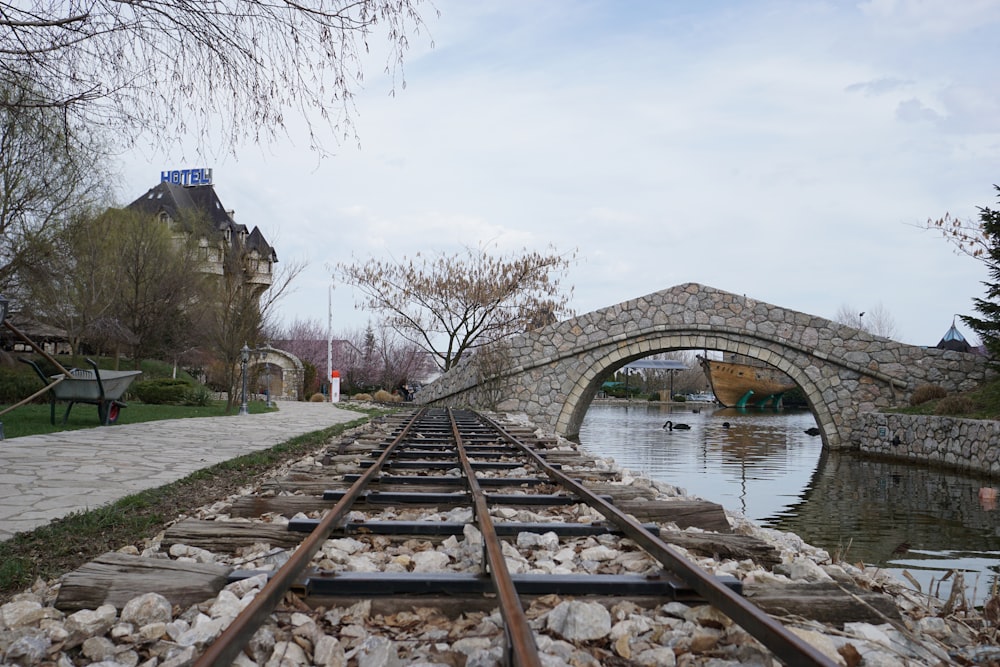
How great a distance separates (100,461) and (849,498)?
8.63 m

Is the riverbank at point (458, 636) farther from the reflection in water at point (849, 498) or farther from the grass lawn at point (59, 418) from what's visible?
the grass lawn at point (59, 418)

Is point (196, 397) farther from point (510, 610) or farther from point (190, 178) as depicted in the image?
point (190, 178)

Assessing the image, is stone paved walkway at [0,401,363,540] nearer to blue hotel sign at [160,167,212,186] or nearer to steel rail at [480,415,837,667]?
steel rail at [480,415,837,667]

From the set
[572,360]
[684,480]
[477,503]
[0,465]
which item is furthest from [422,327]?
[477,503]

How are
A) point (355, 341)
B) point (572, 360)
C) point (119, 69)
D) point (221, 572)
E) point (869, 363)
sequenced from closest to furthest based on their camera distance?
point (221, 572)
point (119, 69)
point (869, 363)
point (572, 360)
point (355, 341)

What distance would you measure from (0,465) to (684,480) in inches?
330

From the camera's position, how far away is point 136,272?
19750 millimetres

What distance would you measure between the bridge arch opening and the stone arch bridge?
3 centimetres

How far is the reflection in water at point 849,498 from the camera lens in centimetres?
609

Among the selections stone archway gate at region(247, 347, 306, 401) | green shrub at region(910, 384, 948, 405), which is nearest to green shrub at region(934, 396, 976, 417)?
green shrub at region(910, 384, 948, 405)

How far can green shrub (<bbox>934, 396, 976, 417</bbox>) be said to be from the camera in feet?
45.9

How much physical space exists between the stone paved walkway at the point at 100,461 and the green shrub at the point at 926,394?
13369 mm

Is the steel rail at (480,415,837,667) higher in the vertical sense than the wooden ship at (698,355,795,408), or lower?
lower

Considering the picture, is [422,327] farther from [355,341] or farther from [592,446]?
[355,341]
